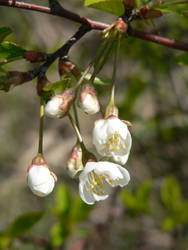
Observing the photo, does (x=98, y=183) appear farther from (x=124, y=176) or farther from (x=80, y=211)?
(x=80, y=211)

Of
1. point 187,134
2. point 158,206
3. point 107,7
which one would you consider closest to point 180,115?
point 187,134

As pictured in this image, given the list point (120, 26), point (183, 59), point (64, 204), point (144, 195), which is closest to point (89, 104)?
point (120, 26)

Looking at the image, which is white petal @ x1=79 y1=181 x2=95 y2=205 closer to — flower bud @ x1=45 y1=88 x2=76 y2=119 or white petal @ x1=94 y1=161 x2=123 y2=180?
white petal @ x1=94 y1=161 x2=123 y2=180

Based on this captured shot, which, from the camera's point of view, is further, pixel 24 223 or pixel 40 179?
pixel 24 223

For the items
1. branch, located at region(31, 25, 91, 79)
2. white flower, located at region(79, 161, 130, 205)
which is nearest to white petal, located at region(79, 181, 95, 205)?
white flower, located at region(79, 161, 130, 205)

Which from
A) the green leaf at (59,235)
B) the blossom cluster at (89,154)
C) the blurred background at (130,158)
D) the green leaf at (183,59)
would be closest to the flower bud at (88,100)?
the blossom cluster at (89,154)

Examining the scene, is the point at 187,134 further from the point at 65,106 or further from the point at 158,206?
the point at 65,106
